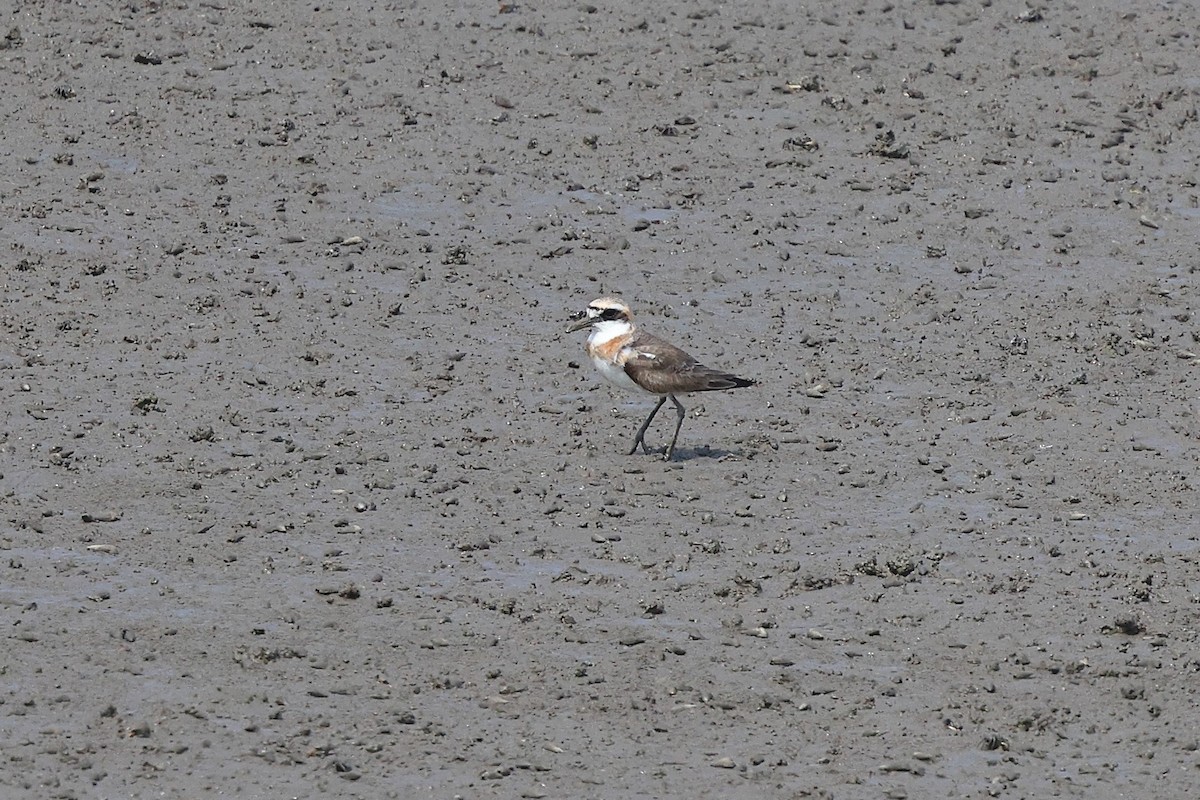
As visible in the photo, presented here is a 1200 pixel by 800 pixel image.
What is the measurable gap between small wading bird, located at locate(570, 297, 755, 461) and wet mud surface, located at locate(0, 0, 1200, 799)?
1.32 ft

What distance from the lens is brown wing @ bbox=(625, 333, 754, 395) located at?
13398 mm

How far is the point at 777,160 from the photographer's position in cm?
1744

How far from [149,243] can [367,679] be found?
250 inches

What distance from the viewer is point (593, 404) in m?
14.3

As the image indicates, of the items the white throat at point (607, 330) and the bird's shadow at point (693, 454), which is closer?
the bird's shadow at point (693, 454)

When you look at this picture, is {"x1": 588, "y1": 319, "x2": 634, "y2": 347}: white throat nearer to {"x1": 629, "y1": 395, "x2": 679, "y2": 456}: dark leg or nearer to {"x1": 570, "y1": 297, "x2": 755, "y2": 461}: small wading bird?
{"x1": 570, "y1": 297, "x2": 755, "y2": 461}: small wading bird

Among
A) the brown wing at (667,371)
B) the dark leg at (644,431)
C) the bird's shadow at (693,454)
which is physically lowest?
the bird's shadow at (693,454)

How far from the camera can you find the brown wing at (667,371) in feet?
44.0

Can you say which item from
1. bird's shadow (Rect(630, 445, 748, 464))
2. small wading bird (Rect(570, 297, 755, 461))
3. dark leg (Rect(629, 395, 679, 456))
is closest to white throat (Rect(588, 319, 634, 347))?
small wading bird (Rect(570, 297, 755, 461))

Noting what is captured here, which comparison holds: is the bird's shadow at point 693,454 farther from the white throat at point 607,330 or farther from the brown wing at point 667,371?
the white throat at point 607,330

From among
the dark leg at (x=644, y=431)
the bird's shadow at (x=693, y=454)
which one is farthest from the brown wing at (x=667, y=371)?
the bird's shadow at (x=693, y=454)

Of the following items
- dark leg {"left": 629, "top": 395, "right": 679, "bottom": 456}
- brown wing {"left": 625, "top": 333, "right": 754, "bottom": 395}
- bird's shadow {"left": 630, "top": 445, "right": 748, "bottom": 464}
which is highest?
brown wing {"left": 625, "top": 333, "right": 754, "bottom": 395}

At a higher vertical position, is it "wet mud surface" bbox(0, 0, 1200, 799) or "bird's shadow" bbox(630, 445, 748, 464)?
"wet mud surface" bbox(0, 0, 1200, 799)

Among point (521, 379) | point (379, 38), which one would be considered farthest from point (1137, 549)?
point (379, 38)
